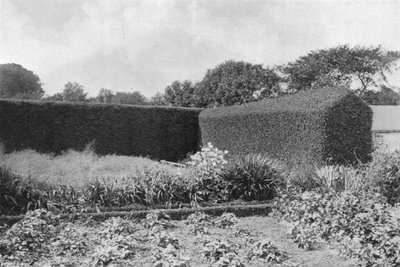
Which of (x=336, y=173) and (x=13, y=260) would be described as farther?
(x=336, y=173)

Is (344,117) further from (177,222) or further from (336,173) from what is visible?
(177,222)

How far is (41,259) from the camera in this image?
5160 mm

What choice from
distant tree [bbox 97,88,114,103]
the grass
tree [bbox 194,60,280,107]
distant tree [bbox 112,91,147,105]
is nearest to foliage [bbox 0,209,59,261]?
the grass

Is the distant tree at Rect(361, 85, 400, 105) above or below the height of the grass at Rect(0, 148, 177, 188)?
above

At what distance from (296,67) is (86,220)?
3070 centimetres

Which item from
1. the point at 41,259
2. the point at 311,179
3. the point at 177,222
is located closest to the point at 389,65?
the point at 311,179

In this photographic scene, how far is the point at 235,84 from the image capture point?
95.7 ft

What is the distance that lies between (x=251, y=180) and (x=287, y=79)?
2759 cm

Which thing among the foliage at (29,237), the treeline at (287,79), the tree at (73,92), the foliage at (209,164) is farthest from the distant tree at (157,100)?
the foliage at (29,237)

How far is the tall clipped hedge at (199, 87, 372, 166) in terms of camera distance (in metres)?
10.1

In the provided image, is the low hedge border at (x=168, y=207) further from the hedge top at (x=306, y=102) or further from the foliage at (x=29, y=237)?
the hedge top at (x=306, y=102)

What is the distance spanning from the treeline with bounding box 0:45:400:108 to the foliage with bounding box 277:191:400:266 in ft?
74.0

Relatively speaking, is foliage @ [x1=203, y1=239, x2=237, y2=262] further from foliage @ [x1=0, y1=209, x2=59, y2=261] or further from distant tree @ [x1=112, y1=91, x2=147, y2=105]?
distant tree @ [x1=112, y1=91, x2=147, y2=105]

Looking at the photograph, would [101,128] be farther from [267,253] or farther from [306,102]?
[267,253]
